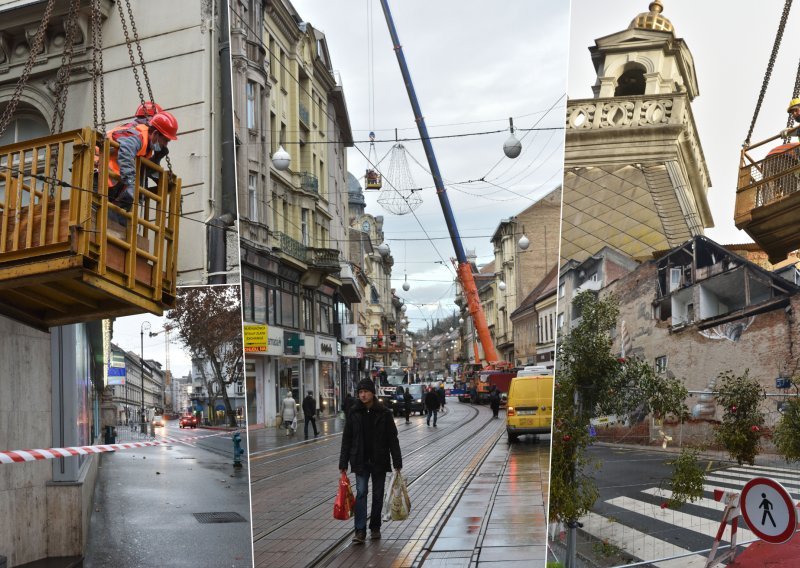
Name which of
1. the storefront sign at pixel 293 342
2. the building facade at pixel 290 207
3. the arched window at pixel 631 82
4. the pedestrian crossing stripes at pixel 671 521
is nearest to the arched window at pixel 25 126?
the building facade at pixel 290 207

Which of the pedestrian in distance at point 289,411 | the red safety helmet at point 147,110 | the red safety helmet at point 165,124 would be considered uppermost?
the red safety helmet at point 147,110

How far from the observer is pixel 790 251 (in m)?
4.04

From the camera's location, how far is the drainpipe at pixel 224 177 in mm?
4406

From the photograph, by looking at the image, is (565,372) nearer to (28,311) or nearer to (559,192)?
(559,192)

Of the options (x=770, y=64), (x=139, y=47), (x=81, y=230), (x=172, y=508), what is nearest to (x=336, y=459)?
(x=172, y=508)

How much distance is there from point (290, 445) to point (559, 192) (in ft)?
6.06

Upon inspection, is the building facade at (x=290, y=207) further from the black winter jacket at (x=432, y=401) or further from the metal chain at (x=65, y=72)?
the metal chain at (x=65, y=72)

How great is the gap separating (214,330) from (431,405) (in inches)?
58.2

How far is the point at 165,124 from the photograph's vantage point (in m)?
4.79

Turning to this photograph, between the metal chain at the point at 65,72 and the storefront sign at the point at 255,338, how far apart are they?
2.20 meters

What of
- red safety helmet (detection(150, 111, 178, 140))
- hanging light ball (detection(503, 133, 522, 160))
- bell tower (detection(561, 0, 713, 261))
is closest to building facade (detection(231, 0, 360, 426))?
red safety helmet (detection(150, 111, 178, 140))

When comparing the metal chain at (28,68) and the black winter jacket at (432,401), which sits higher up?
the metal chain at (28,68)

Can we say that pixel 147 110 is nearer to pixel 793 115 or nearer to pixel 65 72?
pixel 65 72

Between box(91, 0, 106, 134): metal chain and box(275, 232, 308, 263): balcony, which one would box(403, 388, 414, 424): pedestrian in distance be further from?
box(91, 0, 106, 134): metal chain
